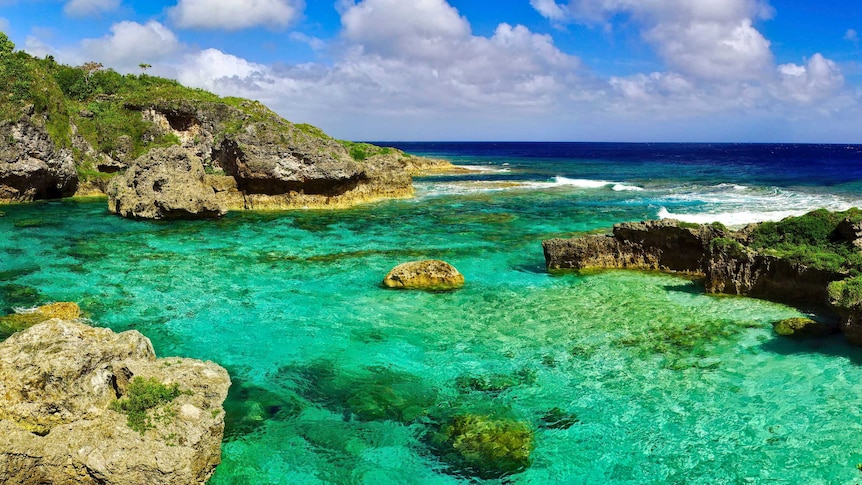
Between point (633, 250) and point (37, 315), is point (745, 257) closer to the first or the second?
point (633, 250)

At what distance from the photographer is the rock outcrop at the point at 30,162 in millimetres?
40312

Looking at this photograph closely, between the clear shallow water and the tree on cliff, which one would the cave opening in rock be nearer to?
the tree on cliff

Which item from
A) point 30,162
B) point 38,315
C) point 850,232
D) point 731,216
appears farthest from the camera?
point 30,162

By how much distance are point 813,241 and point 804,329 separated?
6.00 meters

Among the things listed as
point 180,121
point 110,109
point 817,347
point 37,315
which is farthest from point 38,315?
point 110,109

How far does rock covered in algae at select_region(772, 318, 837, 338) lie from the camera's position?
15.8m

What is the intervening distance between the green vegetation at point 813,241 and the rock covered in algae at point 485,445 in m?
12.4

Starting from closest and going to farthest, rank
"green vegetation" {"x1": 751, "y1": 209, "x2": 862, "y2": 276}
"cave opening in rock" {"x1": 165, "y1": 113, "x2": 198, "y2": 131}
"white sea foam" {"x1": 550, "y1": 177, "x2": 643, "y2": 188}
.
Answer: "green vegetation" {"x1": 751, "y1": 209, "x2": 862, "y2": 276} → "cave opening in rock" {"x1": 165, "y1": 113, "x2": 198, "y2": 131} → "white sea foam" {"x1": 550, "y1": 177, "x2": 643, "y2": 188}

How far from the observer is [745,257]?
Answer: 66.4 ft

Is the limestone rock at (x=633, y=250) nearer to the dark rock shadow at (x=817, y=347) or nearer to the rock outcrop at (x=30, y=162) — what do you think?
the dark rock shadow at (x=817, y=347)

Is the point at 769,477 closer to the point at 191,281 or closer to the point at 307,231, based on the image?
the point at 191,281

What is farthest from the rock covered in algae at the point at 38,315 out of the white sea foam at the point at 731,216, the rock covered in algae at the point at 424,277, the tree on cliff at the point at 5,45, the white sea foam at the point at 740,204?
the tree on cliff at the point at 5,45

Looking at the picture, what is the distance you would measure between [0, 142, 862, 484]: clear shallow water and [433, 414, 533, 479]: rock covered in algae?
24 cm

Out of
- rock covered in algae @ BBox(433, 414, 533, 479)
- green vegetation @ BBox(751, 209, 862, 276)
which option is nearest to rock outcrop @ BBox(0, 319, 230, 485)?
rock covered in algae @ BBox(433, 414, 533, 479)
